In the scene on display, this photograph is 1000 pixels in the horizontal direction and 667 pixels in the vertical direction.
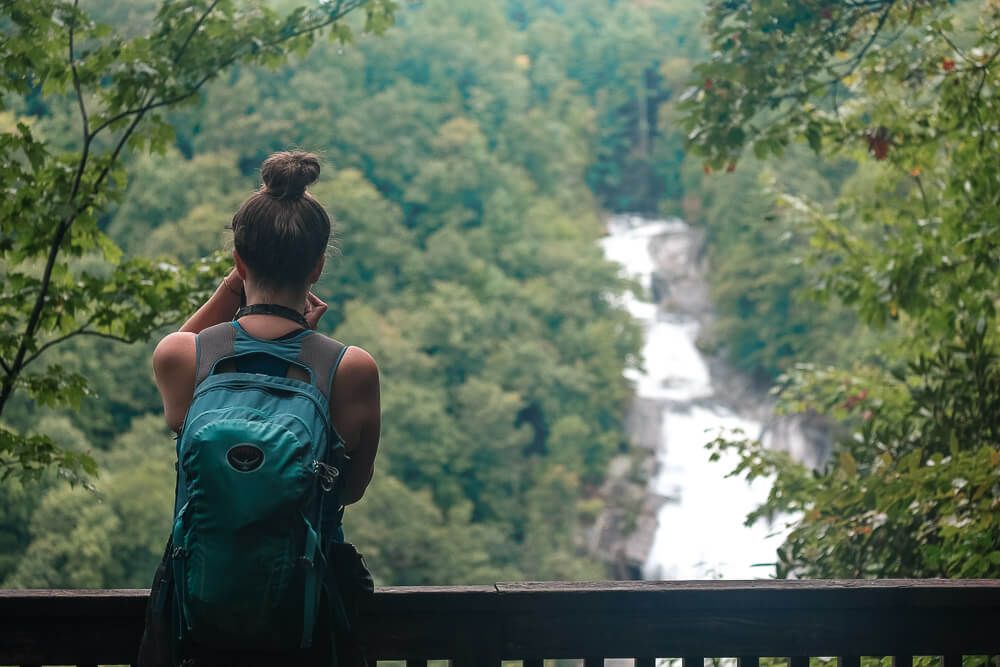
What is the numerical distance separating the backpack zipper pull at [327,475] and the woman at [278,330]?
92 millimetres

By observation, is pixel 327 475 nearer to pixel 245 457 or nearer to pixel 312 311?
pixel 245 457

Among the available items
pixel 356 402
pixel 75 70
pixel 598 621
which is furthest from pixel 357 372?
pixel 75 70

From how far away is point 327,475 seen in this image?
181 cm

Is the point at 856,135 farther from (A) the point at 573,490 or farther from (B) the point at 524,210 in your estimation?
(B) the point at 524,210

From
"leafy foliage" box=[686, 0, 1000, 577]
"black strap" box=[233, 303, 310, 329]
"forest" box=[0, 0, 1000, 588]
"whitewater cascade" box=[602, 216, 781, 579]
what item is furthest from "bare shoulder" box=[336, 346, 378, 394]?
"whitewater cascade" box=[602, 216, 781, 579]

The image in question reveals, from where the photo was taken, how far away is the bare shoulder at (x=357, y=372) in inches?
74.0

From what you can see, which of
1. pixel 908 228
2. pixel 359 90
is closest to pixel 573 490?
pixel 359 90

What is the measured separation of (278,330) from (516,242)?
5127 cm

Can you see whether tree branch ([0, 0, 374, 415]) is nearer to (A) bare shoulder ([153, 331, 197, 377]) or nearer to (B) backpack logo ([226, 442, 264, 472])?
(A) bare shoulder ([153, 331, 197, 377])

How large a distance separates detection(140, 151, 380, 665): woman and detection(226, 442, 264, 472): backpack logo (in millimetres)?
184

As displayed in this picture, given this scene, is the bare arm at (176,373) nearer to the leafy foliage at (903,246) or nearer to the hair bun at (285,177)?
the hair bun at (285,177)

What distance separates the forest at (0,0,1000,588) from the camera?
14.8ft

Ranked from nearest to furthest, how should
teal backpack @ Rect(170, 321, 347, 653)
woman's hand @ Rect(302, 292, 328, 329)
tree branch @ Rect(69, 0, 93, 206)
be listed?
teal backpack @ Rect(170, 321, 347, 653) < woman's hand @ Rect(302, 292, 328, 329) < tree branch @ Rect(69, 0, 93, 206)

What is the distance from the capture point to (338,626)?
191 cm
